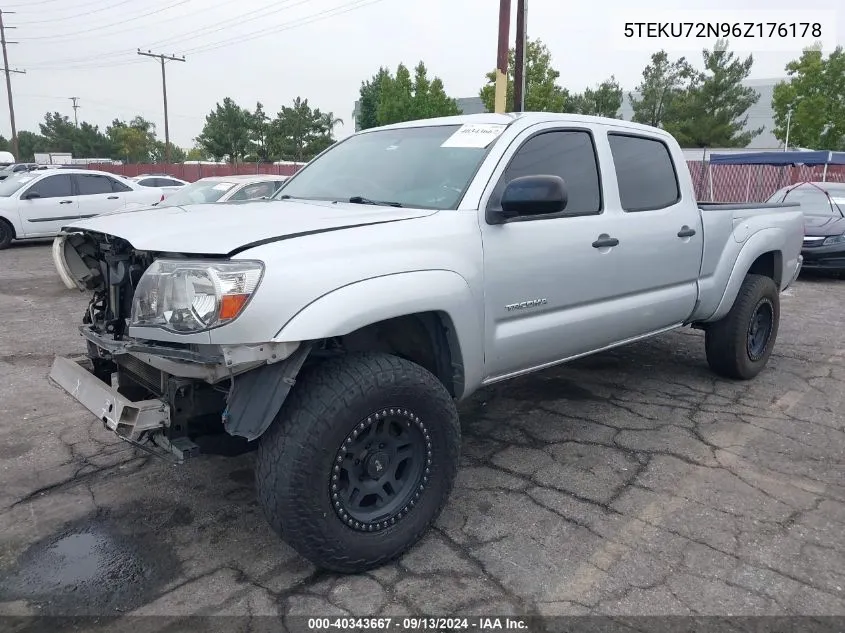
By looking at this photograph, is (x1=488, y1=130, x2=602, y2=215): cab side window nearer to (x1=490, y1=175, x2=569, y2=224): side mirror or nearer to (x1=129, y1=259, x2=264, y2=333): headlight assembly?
(x1=490, y1=175, x2=569, y2=224): side mirror

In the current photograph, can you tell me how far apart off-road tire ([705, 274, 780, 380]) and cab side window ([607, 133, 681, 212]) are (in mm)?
1092

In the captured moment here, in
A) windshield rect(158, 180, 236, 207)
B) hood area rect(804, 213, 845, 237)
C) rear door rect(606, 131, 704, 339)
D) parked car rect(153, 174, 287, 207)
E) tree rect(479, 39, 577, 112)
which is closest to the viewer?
rear door rect(606, 131, 704, 339)

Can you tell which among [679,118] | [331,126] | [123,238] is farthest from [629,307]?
[331,126]

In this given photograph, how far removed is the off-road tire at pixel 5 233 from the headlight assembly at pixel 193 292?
1330 centimetres

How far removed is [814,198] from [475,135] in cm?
1046

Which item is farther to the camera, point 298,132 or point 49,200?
point 298,132

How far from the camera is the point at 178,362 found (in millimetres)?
2498

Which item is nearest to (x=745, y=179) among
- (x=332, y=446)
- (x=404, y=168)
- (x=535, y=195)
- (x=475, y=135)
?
(x=475, y=135)

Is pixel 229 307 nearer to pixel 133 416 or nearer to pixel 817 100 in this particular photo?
pixel 133 416

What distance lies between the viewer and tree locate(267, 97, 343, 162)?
184ft

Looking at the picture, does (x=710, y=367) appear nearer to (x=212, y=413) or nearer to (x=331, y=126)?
(x=212, y=413)

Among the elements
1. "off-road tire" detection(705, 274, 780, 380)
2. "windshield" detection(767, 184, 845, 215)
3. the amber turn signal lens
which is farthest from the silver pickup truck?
"windshield" detection(767, 184, 845, 215)

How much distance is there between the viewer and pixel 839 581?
8.85 feet

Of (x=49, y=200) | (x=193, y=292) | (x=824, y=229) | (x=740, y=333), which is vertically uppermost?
(x=49, y=200)
